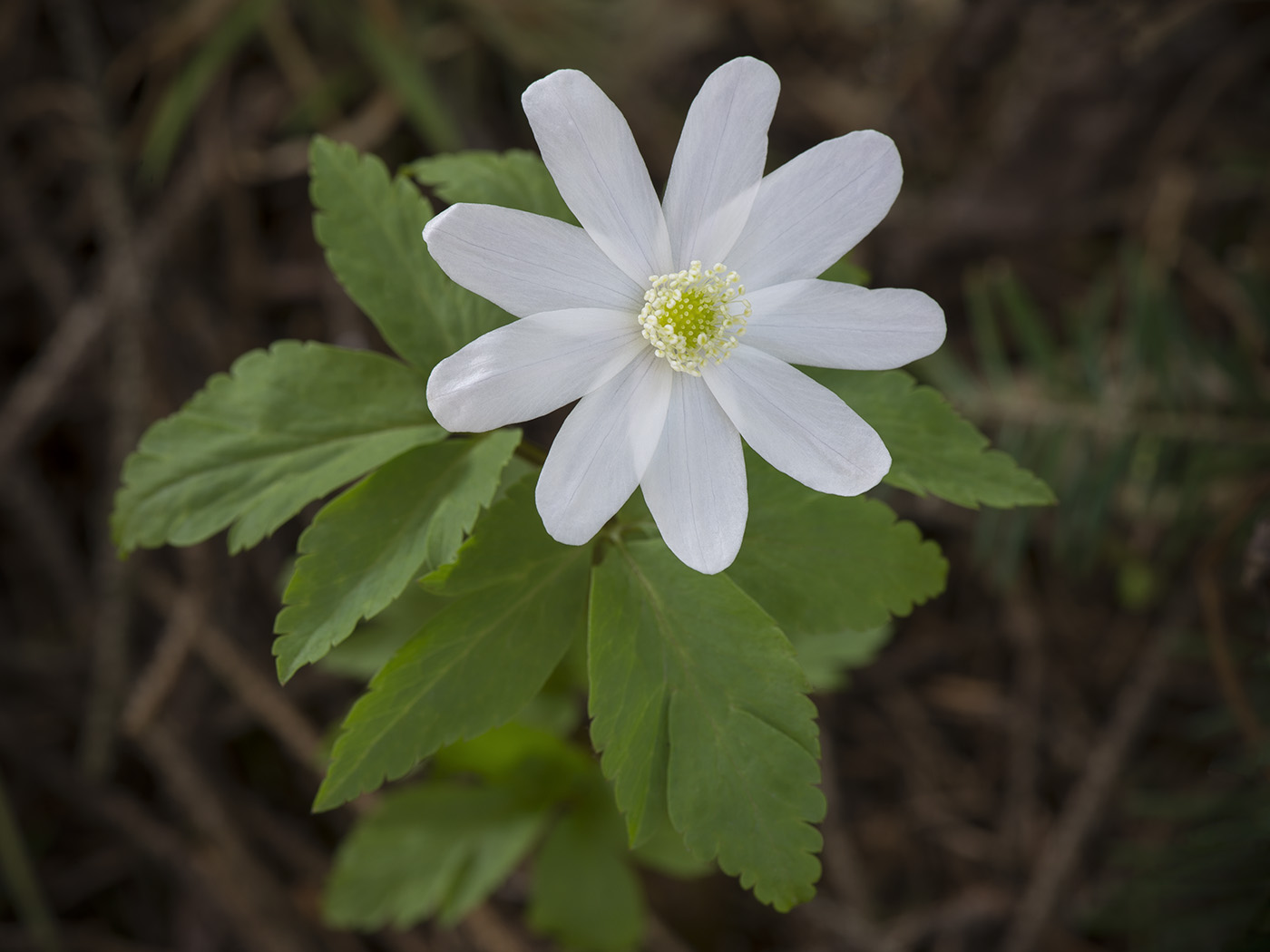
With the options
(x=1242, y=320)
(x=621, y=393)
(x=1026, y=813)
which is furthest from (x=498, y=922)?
(x=1242, y=320)

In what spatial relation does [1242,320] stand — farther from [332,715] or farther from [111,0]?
[111,0]

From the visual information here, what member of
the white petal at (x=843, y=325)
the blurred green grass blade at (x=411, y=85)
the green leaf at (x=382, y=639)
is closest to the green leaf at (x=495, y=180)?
the white petal at (x=843, y=325)

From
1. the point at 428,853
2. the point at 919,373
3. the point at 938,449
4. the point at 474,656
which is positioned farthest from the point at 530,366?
the point at 919,373

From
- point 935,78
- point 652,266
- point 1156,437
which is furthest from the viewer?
point 935,78

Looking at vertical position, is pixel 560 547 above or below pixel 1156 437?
above

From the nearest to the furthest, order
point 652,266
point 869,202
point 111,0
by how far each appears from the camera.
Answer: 1. point 869,202
2. point 652,266
3. point 111,0

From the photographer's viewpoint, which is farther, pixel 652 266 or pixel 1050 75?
pixel 1050 75

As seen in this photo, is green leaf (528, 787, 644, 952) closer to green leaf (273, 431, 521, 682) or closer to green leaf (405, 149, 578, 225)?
green leaf (273, 431, 521, 682)

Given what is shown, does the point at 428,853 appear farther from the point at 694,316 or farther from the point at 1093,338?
the point at 1093,338
